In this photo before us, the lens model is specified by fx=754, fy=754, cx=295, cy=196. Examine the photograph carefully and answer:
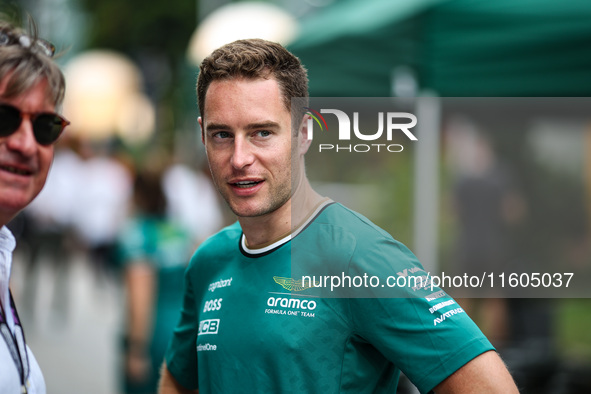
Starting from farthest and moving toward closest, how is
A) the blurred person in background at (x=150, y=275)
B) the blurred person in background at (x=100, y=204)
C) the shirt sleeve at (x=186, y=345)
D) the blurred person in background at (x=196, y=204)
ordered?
the blurred person in background at (x=100, y=204)
the blurred person in background at (x=196, y=204)
the blurred person in background at (x=150, y=275)
the shirt sleeve at (x=186, y=345)

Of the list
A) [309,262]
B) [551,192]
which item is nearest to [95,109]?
[551,192]

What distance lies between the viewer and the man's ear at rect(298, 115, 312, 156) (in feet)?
7.36

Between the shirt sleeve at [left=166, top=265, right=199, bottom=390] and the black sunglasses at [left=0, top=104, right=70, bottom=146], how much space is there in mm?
705

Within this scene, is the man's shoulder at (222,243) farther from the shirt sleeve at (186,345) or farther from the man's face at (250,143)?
the man's face at (250,143)

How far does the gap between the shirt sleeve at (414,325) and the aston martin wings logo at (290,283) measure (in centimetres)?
16

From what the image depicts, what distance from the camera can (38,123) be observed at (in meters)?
2.03

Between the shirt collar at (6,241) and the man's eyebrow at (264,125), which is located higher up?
the man's eyebrow at (264,125)

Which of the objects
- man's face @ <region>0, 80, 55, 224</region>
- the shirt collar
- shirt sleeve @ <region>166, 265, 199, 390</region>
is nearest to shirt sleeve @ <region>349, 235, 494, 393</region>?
shirt sleeve @ <region>166, 265, 199, 390</region>

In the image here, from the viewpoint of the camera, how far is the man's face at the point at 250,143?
2135mm

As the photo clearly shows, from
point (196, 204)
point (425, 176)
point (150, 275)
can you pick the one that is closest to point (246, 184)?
point (425, 176)

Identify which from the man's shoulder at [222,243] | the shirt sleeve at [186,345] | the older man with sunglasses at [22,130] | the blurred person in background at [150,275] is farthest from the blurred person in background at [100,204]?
the older man with sunglasses at [22,130]

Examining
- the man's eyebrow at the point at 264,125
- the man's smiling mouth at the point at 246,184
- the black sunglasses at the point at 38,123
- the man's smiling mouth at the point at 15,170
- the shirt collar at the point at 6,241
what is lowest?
the shirt collar at the point at 6,241

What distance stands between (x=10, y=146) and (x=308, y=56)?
5081 mm

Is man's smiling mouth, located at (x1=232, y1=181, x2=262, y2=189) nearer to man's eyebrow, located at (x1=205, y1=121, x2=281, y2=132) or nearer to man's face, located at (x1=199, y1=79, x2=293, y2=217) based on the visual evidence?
man's face, located at (x1=199, y1=79, x2=293, y2=217)
